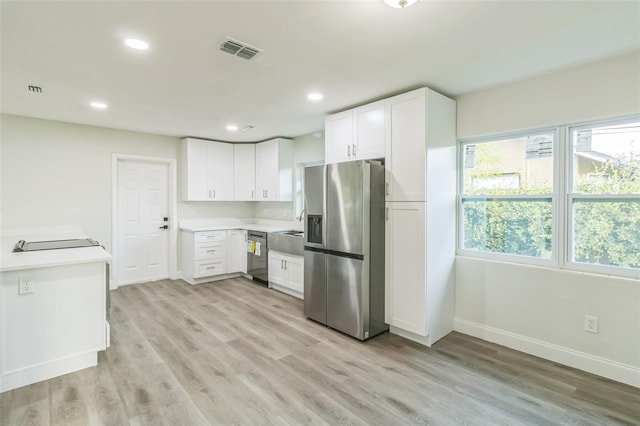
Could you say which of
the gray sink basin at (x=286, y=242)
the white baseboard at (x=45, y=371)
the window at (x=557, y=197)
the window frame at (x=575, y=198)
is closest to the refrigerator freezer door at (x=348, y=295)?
the gray sink basin at (x=286, y=242)

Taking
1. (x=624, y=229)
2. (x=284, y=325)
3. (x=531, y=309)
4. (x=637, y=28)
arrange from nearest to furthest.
A: (x=637, y=28)
(x=624, y=229)
(x=531, y=309)
(x=284, y=325)

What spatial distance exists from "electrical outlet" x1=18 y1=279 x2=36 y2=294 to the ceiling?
1.75 metres

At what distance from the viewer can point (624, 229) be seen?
8.23ft

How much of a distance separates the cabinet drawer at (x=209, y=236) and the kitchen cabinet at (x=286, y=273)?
1.02 m

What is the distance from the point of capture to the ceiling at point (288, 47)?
185cm

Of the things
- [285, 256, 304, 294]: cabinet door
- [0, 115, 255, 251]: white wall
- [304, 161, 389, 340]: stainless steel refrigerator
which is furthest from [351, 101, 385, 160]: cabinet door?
[0, 115, 255, 251]: white wall

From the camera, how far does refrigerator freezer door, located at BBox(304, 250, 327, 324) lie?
3539 mm

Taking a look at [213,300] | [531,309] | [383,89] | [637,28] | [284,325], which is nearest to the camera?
[637,28]

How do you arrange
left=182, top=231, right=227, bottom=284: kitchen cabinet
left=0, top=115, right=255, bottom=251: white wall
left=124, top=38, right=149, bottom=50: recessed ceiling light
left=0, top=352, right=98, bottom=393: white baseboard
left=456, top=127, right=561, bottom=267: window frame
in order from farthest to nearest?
left=182, top=231, right=227, bottom=284: kitchen cabinet
left=0, top=115, right=255, bottom=251: white wall
left=456, top=127, right=561, bottom=267: window frame
left=0, top=352, right=98, bottom=393: white baseboard
left=124, top=38, right=149, bottom=50: recessed ceiling light

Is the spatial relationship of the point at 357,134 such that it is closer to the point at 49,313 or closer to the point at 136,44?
the point at 136,44

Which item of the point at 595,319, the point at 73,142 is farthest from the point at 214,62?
the point at 595,319

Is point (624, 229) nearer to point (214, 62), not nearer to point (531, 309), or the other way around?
point (531, 309)

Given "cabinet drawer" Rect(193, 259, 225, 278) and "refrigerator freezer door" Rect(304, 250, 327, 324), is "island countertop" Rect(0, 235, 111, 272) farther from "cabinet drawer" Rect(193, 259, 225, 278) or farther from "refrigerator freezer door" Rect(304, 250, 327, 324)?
"cabinet drawer" Rect(193, 259, 225, 278)

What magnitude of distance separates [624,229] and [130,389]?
13.3 ft
